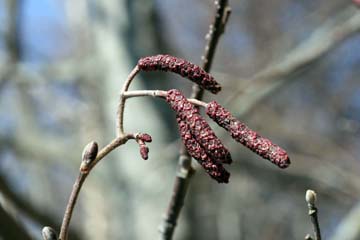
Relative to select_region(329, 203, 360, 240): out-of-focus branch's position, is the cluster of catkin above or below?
below

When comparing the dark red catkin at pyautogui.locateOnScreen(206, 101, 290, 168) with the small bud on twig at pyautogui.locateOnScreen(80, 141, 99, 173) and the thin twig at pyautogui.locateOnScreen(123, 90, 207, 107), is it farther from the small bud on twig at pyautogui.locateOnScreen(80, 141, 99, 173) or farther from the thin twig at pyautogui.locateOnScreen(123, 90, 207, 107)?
the small bud on twig at pyautogui.locateOnScreen(80, 141, 99, 173)

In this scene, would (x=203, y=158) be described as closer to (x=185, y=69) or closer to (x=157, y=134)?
(x=185, y=69)

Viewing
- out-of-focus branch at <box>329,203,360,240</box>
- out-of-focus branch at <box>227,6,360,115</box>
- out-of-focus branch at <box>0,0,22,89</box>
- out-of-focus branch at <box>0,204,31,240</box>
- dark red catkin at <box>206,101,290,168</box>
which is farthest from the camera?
out-of-focus branch at <box>0,0,22,89</box>

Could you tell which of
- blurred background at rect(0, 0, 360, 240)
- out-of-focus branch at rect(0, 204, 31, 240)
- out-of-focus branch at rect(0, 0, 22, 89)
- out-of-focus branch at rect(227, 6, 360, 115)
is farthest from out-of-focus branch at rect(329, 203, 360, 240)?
out-of-focus branch at rect(0, 0, 22, 89)

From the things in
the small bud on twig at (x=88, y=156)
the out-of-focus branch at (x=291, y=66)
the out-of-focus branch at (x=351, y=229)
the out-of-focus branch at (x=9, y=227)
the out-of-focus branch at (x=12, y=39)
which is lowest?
the out-of-focus branch at (x=9, y=227)

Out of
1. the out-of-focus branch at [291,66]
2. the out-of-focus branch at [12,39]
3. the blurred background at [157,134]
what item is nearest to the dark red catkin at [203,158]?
the blurred background at [157,134]

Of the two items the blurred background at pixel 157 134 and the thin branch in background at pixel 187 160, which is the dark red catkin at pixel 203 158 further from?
the blurred background at pixel 157 134

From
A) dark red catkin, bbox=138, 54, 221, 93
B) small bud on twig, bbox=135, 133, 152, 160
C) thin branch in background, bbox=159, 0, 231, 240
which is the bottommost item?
small bud on twig, bbox=135, 133, 152, 160

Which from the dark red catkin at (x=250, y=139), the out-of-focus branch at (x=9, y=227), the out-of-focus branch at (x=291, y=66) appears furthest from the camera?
the out-of-focus branch at (x=291, y=66)
